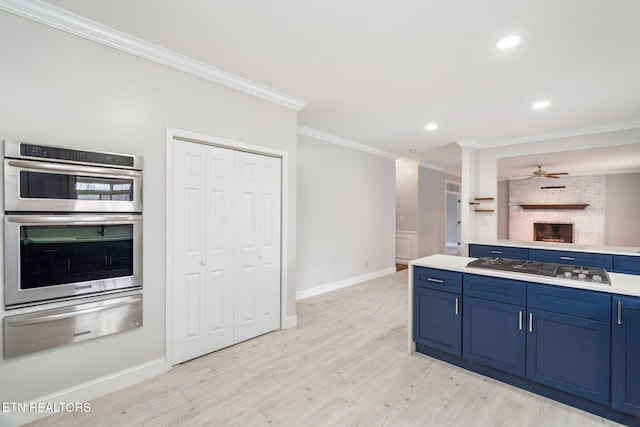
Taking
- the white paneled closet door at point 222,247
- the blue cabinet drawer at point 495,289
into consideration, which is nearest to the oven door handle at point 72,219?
the white paneled closet door at point 222,247

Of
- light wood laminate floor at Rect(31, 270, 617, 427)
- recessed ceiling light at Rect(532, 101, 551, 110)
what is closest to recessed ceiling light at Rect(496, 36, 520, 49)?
recessed ceiling light at Rect(532, 101, 551, 110)

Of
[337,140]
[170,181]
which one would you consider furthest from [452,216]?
[170,181]

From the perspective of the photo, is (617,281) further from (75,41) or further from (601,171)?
(601,171)

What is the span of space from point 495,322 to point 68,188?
3515 millimetres

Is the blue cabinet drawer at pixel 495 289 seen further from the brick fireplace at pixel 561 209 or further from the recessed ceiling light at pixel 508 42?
the brick fireplace at pixel 561 209

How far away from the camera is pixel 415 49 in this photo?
2.46m

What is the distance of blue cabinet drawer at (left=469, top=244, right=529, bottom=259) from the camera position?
4.41 metres

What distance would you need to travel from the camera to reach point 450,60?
103 inches

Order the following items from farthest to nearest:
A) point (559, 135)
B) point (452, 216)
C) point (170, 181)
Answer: point (452, 216) → point (559, 135) → point (170, 181)

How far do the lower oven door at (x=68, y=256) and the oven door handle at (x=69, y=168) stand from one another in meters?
0.33

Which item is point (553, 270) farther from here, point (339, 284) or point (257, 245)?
point (339, 284)

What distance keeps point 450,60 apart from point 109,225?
10.6 ft

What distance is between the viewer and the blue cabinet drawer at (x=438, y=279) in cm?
269

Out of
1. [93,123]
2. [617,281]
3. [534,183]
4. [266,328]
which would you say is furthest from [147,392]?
[534,183]
